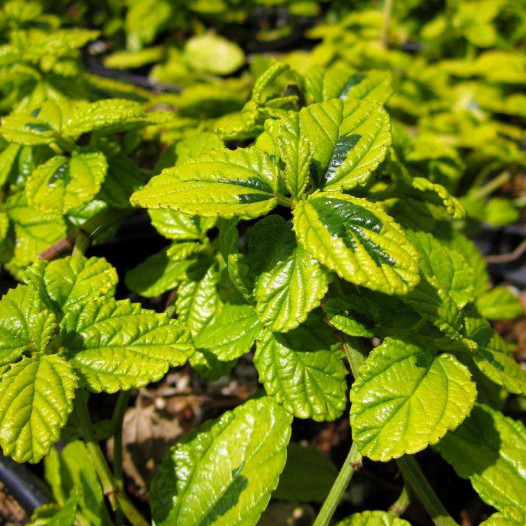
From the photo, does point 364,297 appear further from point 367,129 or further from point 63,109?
point 63,109

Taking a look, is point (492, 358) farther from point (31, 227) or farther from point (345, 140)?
point (31, 227)

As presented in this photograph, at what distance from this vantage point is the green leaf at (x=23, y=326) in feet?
2.85

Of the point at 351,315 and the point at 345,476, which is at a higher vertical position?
the point at 351,315

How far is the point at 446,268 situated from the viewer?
0.96 meters

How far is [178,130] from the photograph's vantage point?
5.30 ft

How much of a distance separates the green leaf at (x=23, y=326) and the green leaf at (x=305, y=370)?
373 mm

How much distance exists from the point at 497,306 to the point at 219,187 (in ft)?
3.01

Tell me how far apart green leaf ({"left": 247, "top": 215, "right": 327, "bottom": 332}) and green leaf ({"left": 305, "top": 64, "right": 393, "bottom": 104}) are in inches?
17.6

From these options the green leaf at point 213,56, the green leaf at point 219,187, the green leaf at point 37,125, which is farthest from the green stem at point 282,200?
the green leaf at point 213,56

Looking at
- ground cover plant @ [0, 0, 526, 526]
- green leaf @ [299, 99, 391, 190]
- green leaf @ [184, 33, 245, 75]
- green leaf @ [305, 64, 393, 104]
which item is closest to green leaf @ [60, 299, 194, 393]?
ground cover plant @ [0, 0, 526, 526]

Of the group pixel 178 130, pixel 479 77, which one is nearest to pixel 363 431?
pixel 178 130

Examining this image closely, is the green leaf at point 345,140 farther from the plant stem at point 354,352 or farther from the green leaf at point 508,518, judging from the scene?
the green leaf at point 508,518

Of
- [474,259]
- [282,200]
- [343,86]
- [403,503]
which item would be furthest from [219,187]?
[474,259]

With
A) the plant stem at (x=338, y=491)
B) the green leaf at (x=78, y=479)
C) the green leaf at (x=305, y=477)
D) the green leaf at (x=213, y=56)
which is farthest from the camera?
the green leaf at (x=213, y=56)
